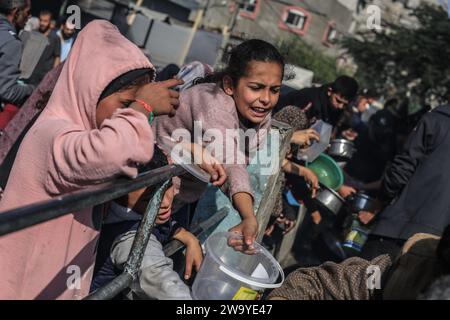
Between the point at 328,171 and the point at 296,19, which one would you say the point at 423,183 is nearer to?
the point at 328,171

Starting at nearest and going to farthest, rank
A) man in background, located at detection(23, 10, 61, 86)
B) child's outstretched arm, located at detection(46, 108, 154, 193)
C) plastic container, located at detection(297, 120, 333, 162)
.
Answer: child's outstretched arm, located at detection(46, 108, 154, 193) < plastic container, located at detection(297, 120, 333, 162) < man in background, located at detection(23, 10, 61, 86)

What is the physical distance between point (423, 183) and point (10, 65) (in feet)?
9.55

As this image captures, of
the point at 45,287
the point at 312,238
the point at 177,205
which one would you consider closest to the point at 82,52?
the point at 45,287

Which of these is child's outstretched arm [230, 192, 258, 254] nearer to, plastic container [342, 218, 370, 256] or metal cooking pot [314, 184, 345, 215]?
plastic container [342, 218, 370, 256]

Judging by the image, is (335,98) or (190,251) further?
(335,98)

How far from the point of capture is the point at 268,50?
7.93 feet

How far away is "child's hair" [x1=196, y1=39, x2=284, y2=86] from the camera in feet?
7.77

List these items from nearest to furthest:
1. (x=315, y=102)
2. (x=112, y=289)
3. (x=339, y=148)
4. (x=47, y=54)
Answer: (x=112, y=289)
(x=315, y=102)
(x=339, y=148)
(x=47, y=54)

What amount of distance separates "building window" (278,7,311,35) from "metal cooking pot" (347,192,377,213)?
93.3 ft

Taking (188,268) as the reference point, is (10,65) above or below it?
above

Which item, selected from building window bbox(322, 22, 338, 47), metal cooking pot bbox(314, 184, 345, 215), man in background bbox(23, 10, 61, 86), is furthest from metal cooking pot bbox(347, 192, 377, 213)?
building window bbox(322, 22, 338, 47)

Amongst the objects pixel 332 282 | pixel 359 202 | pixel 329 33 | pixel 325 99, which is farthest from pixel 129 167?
pixel 329 33

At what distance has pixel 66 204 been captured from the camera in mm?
1223

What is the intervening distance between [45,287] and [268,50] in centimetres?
143
